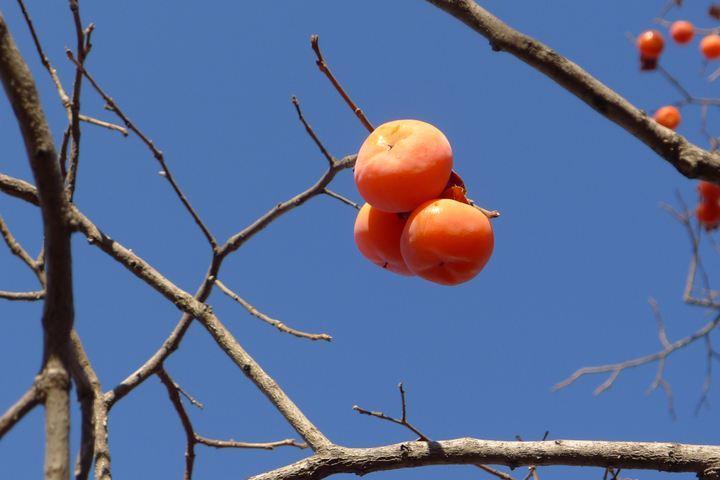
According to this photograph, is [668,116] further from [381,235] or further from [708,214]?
[381,235]

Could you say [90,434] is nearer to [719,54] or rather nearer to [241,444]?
[241,444]

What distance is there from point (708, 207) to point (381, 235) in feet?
11.1

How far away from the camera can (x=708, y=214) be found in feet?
15.1

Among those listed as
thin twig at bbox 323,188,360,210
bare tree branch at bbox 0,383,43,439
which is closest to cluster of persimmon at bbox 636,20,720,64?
thin twig at bbox 323,188,360,210

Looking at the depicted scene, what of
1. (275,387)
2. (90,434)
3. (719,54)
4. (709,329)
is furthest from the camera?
(719,54)

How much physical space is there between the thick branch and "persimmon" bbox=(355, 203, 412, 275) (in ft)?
1.99

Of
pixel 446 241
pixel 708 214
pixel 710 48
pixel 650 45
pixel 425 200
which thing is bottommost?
pixel 446 241

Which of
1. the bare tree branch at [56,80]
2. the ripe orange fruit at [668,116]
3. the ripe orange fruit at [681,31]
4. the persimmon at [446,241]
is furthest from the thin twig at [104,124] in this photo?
the ripe orange fruit at [681,31]

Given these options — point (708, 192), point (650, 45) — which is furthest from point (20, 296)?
point (650, 45)

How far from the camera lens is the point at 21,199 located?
1846 millimetres

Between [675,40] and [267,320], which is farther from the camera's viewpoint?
[675,40]

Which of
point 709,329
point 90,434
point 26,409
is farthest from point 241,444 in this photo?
point 709,329

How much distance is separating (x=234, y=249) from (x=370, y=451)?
79cm

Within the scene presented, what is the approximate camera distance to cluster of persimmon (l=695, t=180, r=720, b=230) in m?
4.50
